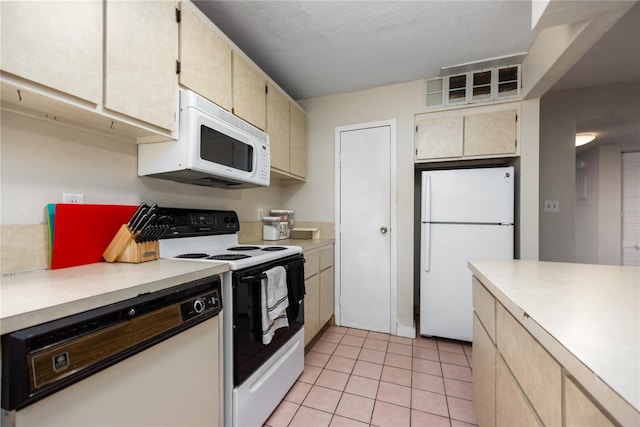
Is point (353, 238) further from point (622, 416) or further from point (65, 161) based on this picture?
point (622, 416)

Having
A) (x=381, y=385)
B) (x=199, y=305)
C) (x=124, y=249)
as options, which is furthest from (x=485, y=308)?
(x=124, y=249)

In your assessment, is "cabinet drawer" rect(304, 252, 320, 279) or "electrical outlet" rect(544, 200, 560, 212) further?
"electrical outlet" rect(544, 200, 560, 212)

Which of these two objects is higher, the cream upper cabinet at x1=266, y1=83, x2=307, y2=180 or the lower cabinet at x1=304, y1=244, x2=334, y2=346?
the cream upper cabinet at x1=266, y1=83, x2=307, y2=180

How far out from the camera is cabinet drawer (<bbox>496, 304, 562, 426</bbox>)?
0.59m

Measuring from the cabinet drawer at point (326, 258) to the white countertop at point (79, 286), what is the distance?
4.33 feet

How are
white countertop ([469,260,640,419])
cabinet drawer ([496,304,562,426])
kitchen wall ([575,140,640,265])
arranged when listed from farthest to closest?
kitchen wall ([575,140,640,265]) → cabinet drawer ([496,304,562,426]) → white countertop ([469,260,640,419])

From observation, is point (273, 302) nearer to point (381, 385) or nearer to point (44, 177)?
point (381, 385)

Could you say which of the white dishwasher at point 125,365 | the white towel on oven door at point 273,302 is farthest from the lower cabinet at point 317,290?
the white dishwasher at point 125,365

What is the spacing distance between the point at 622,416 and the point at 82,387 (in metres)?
1.09

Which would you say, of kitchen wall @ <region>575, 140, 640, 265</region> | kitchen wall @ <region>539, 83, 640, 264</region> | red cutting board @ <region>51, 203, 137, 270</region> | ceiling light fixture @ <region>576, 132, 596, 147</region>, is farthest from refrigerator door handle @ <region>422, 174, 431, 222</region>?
kitchen wall @ <region>575, 140, 640, 265</region>

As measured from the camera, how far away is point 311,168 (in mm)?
2918

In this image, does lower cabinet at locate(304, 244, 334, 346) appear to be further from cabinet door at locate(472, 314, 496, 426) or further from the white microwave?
cabinet door at locate(472, 314, 496, 426)

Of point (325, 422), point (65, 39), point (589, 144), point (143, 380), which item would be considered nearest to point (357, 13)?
point (65, 39)

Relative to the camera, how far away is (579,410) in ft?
1.63
